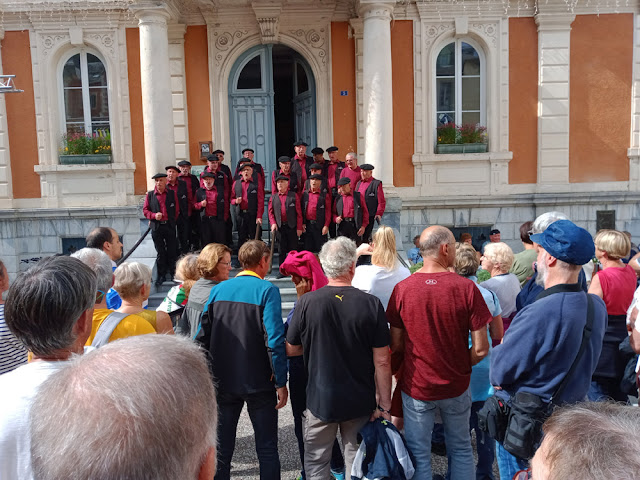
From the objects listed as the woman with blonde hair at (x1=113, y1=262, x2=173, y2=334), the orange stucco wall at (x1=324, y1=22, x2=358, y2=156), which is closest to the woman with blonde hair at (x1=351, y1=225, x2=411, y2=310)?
the woman with blonde hair at (x1=113, y1=262, x2=173, y2=334)

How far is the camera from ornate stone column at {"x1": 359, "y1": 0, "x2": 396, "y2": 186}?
9.85 m

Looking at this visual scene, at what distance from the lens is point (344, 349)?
3102 mm

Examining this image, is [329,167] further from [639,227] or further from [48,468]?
[48,468]

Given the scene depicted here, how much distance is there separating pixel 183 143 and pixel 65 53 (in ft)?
10.9

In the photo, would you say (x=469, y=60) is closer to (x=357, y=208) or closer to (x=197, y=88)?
(x=357, y=208)

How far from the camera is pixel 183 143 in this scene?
1134 cm

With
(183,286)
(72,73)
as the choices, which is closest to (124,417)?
(183,286)

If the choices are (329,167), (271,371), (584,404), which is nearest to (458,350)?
(271,371)

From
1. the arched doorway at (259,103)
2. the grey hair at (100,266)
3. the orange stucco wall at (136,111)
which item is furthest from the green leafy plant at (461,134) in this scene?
the grey hair at (100,266)

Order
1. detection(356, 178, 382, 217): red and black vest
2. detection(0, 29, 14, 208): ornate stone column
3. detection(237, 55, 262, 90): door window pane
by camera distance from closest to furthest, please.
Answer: detection(356, 178, 382, 217): red and black vest, detection(0, 29, 14, 208): ornate stone column, detection(237, 55, 262, 90): door window pane

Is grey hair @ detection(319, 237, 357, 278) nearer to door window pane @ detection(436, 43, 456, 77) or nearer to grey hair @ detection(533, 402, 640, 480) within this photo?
grey hair @ detection(533, 402, 640, 480)

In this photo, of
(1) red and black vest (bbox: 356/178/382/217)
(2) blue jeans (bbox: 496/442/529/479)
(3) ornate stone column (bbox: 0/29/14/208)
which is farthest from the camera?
(3) ornate stone column (bbox: 0/29/14/208)

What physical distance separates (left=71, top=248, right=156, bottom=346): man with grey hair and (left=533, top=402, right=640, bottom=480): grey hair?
241cm

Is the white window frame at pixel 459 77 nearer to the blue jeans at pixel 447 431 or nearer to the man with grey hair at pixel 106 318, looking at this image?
the blue jeans at pixel 447 431
